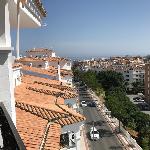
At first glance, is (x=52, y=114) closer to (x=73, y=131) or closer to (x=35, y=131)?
(x=73, y=131)

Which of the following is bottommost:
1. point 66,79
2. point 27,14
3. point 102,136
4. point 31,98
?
point 102,136

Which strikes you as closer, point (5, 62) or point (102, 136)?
point (5, 62)

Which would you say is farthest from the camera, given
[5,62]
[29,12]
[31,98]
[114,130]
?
[114,130]

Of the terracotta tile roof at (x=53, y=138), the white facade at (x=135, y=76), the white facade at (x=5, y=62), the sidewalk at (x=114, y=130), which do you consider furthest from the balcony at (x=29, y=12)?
the white facade at (x=135, y=76)

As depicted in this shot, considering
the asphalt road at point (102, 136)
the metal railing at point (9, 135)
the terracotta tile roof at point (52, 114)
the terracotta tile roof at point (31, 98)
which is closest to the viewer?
the metal railing at point (9, 135)

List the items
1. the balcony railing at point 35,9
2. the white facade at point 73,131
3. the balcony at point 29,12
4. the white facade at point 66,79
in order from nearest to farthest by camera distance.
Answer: the balcony at point 29,12
the white facade at point 73,131
the balcony railing at point 35,9
the white facade at point 66,79

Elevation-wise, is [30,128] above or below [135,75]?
above

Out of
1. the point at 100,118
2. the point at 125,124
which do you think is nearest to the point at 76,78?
the point at 100,118

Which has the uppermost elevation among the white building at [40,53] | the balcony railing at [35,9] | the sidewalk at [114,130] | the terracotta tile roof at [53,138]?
the balcony railing at [35,9]

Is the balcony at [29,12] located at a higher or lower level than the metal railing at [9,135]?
higher

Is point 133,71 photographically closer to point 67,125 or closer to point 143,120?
point 143,120

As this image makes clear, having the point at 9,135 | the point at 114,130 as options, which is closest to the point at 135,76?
the point at 114,130

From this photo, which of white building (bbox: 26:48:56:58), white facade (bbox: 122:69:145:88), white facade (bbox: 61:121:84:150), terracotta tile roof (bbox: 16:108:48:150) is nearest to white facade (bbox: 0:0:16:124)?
terracotta tile roof (bbox: 16:108:48:150)

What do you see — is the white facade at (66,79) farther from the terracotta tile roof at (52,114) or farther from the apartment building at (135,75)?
the apartment building at (135,75)
